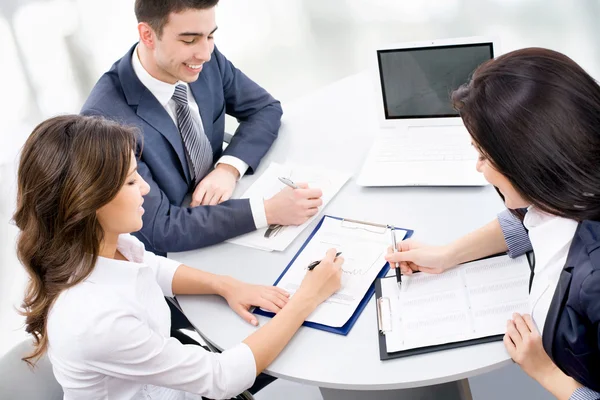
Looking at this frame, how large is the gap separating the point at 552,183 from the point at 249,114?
1.18 meters

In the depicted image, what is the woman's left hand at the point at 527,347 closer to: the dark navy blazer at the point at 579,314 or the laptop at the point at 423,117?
the dark navy blazer at the point at 579,314

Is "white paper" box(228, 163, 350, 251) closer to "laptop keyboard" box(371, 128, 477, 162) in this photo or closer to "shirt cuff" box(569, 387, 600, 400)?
"laptop keyboard" box(371, 128, 477, 162)

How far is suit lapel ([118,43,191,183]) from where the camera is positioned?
177 cm

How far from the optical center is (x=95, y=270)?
49.2 inches

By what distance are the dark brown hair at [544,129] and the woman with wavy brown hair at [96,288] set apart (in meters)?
0.51

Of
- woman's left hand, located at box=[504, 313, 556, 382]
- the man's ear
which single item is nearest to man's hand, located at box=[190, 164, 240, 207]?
the man's ear

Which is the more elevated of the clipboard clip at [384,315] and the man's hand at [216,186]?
the man's hand at [216,186]

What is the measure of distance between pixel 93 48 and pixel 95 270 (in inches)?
65.6

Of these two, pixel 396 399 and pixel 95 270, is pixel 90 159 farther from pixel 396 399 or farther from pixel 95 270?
pixel 396 399

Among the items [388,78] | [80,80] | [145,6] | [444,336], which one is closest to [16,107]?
[80,80]

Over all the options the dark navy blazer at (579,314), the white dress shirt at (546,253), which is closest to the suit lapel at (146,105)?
the white dress shirt at (546,253)

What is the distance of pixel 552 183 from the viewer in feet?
3.65

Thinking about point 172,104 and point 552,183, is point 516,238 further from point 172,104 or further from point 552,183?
point 172,104

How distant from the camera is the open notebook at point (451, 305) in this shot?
1256mm
